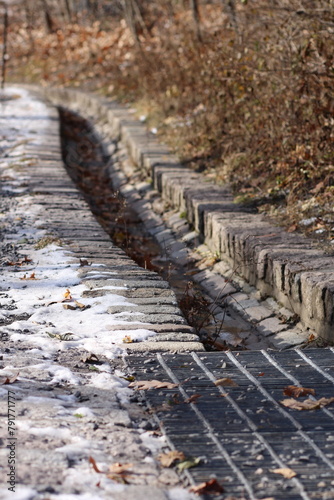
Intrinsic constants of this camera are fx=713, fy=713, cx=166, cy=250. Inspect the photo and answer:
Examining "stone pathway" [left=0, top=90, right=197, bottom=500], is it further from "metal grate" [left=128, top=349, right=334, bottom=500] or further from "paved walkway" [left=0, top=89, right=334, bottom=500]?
"metal grate" [left=128, top=349, right=334, bottom=500]

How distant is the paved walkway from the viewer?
214 centimetres

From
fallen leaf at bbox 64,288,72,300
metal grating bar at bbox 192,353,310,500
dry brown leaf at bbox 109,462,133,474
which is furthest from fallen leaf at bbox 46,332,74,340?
dry brown leaf at bbox 109,462,133,474

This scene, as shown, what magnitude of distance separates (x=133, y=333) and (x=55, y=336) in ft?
1.18

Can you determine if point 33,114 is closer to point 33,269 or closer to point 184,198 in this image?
point 184,198

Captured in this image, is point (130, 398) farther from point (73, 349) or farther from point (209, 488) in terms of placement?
point (209, 488)

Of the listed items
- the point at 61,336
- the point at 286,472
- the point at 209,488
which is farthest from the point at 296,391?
the point at 61,336

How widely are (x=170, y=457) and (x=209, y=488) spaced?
0.20 m

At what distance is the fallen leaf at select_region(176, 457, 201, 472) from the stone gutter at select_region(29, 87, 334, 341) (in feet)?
5.65

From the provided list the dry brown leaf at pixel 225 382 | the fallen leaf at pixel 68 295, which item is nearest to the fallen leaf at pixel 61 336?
the fallen leaf at pixel 68 295

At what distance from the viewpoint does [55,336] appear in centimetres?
329

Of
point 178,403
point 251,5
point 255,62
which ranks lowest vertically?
point 178,403

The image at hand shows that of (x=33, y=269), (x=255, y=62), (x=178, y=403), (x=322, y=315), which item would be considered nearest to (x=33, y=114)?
(x=255, y=62)

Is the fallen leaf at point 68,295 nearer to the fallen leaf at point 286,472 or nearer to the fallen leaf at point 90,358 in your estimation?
the fallen leaf at point 90,358

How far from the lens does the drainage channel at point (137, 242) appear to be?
4.25 metres
